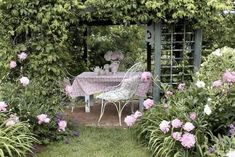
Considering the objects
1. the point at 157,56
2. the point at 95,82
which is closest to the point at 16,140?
the point at 95,82

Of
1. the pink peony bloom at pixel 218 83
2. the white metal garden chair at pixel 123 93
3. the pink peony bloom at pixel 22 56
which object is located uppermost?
the pink peony bloom at pixel 22 56

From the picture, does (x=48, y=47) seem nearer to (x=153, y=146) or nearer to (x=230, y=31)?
(x=153, y=146)

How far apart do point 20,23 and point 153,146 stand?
281 cm

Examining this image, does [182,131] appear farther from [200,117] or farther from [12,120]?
[12,120]

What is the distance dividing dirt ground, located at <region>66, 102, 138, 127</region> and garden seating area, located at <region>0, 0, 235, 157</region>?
0.02m

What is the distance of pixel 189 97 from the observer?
531 centimetres

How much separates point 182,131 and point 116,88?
2.25 m

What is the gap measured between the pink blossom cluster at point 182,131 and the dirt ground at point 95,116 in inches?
74.1

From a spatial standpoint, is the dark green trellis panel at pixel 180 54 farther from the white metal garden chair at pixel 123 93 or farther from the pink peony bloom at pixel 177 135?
the pink peony bloom at pixel 177 135

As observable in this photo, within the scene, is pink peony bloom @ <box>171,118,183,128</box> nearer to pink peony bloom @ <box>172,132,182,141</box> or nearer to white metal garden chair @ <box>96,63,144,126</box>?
pink peony bloom @ <box>172,132,182,141</box>

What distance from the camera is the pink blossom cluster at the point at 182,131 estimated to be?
4.52 m

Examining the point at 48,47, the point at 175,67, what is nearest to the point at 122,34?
the point at 175,67

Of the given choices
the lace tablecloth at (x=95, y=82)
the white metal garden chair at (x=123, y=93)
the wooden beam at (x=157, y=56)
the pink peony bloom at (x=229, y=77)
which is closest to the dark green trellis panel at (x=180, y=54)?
the wooden beam at (x=157, y=56)

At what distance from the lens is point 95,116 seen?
736 cm
